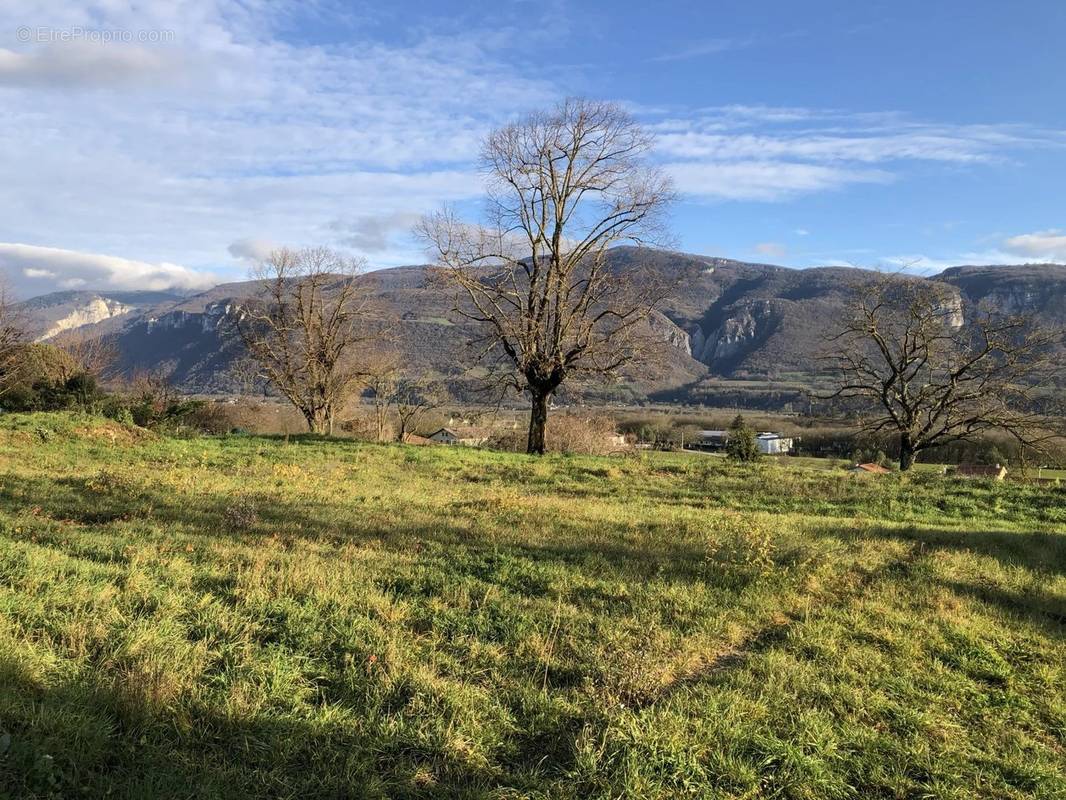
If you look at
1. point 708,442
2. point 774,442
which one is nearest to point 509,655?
point 774,442

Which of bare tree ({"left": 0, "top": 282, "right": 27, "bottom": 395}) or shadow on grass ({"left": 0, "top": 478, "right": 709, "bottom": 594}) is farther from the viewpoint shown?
bare tree ({"left": 0, "top": 282, "right": 27, "bottom": 395})

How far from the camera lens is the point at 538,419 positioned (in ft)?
76.1

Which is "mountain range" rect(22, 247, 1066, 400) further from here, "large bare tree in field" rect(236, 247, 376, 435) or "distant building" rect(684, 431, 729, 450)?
"large bare tree in field" rect(236, 247, 376, 435)

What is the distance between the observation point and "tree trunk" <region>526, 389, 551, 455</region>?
23.0 meters

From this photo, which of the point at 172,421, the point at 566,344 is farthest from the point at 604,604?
the point at 172,421

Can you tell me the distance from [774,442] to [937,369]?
49149 mm

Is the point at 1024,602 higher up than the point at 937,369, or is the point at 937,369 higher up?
the point at 937,369

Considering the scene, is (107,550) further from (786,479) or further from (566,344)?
(566,344)

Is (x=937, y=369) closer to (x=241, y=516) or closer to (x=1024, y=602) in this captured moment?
(x=1024, y=602)

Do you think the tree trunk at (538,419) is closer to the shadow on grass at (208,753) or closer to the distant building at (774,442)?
the shadow on grass at (208,753)

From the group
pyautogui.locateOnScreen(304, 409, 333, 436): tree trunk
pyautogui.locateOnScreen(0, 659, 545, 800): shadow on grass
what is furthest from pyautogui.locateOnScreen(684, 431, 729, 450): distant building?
pyautogui.locateOnScreen(0, 659, 545, 800): shadow on grass

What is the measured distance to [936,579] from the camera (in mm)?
7707

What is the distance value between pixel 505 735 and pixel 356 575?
303 cm

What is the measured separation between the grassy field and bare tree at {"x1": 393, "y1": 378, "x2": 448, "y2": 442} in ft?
91.6
